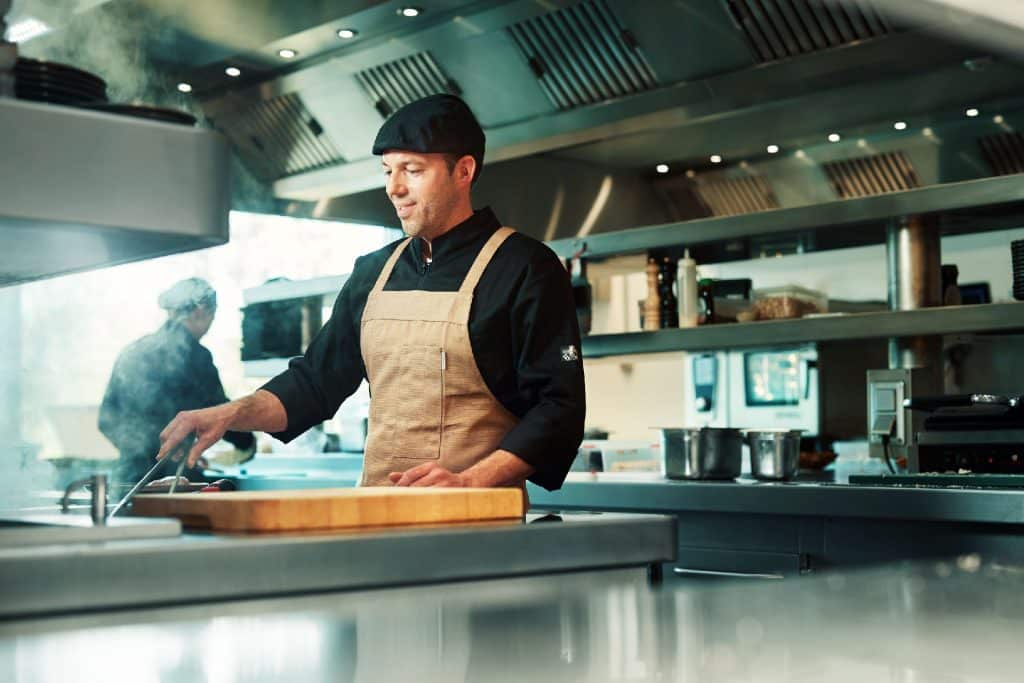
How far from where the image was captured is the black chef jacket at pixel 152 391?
533cm

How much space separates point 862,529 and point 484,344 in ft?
5.42

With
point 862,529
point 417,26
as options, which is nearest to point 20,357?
Result: point 417,26

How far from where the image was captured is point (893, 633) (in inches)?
51.9

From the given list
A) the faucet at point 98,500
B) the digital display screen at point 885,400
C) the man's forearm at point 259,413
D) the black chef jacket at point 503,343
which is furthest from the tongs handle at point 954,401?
the faucet at point 98,500

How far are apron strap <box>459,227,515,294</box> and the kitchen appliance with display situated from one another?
11.0ft

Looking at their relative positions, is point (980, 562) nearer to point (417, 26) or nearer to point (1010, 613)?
point (1010, 613)

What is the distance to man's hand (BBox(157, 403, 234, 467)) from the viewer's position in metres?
1.95

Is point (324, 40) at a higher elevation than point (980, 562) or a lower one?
higher

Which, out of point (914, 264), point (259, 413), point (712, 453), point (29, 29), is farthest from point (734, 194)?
point (259, 413)

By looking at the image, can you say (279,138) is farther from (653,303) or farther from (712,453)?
(712,453)

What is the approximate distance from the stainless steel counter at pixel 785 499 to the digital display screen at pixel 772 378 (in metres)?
1.74

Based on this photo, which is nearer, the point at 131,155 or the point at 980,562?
the point at 131,155

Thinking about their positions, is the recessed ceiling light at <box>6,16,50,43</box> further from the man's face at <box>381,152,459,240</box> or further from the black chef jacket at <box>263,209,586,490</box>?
the man's face at <box>381,152,459,240</box>

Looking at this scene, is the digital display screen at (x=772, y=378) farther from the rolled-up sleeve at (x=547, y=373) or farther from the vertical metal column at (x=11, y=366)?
the rolled-up sleeve at (x=547, y=373)
